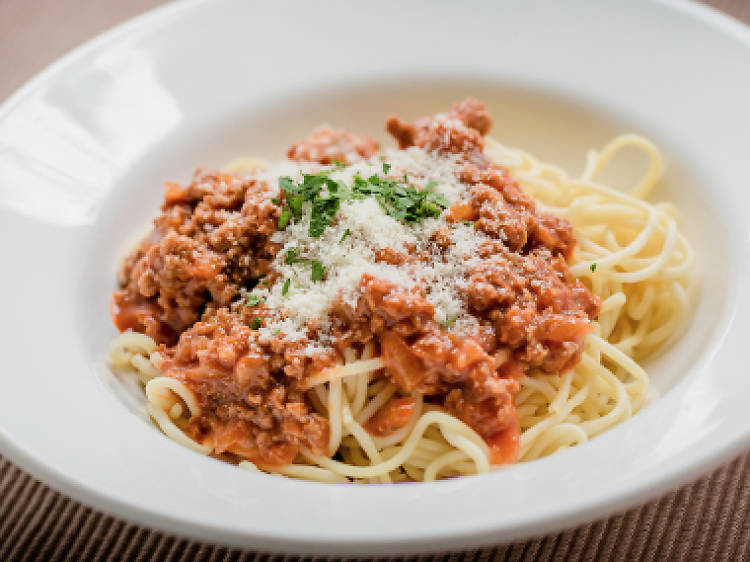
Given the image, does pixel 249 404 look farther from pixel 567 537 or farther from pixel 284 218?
pixel 567 537

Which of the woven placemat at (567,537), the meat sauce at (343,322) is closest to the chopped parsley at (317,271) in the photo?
the meat sauce at (343,322)

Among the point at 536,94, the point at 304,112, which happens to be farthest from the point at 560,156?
the point at 304,112

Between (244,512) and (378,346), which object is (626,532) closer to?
(378,346)

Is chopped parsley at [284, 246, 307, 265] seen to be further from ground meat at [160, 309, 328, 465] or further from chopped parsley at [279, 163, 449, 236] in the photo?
ground meat at [160, 309, 328, 465]

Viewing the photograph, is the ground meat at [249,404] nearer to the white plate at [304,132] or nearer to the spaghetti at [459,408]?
the spaghetti at [459,408]

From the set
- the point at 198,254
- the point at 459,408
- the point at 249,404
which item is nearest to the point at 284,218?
the point at 198,254

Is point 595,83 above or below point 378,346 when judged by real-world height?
above
